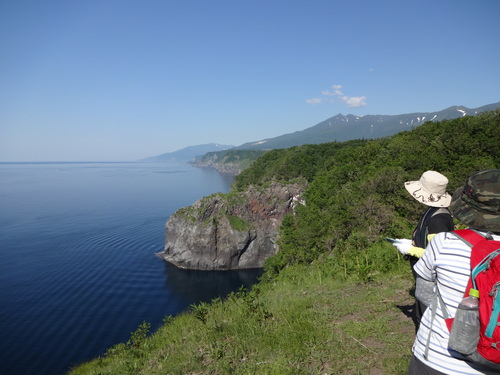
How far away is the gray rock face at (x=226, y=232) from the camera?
178 feet

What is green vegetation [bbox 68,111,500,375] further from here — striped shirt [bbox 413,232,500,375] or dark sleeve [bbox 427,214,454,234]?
striped shirt [bbox 413,232,500,375]

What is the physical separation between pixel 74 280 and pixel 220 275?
23.8 meters

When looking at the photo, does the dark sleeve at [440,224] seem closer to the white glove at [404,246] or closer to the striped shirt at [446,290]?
the white glove at [404,246]

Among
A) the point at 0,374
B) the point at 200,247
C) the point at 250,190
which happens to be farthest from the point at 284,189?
the point at 0,374

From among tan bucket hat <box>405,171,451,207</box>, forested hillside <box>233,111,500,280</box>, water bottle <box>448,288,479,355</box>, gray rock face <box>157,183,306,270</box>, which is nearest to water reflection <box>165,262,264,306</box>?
gray rock face <box>157,183,306,270</box>

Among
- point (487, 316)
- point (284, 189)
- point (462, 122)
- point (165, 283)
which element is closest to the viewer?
point (487, 316)

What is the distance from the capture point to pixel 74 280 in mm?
44156

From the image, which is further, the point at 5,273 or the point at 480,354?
the point at 5,273

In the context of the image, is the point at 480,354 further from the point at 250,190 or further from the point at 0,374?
the point at 250,190

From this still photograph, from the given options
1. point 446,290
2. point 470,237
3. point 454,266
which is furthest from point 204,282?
point 470,237

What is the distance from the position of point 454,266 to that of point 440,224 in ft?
6.16

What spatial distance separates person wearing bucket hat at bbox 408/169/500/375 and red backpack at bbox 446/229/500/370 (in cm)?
8

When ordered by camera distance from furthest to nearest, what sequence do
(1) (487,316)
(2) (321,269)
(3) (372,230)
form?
(3) (372,230) < (2) (321,269) < (1) (487,316)

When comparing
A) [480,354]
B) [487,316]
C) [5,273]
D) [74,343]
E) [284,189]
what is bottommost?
[74,343]
